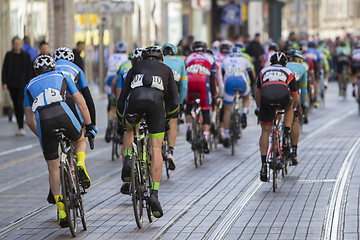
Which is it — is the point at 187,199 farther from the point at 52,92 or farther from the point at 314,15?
the point at 314,15

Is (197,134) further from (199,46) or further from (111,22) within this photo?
(111,22)

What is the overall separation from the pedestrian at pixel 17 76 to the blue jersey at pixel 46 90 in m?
10.5

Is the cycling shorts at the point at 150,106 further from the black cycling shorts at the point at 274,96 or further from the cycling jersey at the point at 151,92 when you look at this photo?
the black cycling shorts at the point at 274,96

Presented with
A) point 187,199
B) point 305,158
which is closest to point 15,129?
point 305,158

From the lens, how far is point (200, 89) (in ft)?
51.0

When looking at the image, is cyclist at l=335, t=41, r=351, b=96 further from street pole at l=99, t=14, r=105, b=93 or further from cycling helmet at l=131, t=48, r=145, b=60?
cycling helmet at l=131, t=48, r=145, b=60

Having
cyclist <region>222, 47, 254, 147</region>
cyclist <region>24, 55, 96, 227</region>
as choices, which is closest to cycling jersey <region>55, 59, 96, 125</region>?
cyclist <region>24, 55, 96, 227</region>

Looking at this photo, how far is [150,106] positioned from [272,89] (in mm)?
2824

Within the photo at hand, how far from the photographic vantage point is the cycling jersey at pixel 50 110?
920 centimetres

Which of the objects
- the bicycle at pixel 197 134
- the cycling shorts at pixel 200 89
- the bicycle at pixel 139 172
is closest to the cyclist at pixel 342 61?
the cycling shorts at pixel 200 89

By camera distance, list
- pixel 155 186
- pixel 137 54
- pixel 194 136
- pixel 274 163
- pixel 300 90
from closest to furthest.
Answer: pixel 155 186, pixel 137 54, pixel 274 163, pixel 300 90, pixel 194 136

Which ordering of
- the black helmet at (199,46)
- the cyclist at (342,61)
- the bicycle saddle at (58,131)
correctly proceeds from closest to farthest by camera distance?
the bicycle saddle at (58,131), the black helmet at (199,46), the cyclist at (342,61)

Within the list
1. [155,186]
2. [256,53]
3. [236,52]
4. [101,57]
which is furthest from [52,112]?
[101,57]

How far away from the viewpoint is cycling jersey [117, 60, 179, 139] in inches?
382
